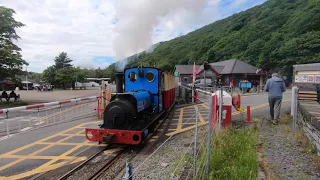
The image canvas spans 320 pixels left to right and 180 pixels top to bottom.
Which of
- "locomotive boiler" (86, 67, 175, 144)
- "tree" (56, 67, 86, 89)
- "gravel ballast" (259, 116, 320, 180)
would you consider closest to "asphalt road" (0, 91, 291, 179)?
"locomotive boiler" (86, 67, 175, 144)

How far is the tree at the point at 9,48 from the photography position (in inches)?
805

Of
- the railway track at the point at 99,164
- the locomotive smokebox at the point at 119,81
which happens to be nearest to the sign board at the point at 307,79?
the railway track at the point at 99,164

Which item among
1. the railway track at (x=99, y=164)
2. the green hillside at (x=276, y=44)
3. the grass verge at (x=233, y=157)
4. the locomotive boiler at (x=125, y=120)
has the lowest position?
the railway track at (x=99, y=164)

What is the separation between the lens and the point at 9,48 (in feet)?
69.2

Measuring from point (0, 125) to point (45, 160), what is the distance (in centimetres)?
644

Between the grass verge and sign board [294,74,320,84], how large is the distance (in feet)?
18.5

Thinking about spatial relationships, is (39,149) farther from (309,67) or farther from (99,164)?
(309,67)

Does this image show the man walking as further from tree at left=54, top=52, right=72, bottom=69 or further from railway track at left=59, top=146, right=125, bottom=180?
tree at left=54, top=52, right=72, bottom=69

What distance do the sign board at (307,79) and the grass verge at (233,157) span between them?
5.65m

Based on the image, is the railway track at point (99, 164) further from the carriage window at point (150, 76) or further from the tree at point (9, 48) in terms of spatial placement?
the tree at point (9, 48)

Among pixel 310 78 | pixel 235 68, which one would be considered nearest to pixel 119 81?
pixel 310 78

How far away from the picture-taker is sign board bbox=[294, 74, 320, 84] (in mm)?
10581

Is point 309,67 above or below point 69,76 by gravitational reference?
below

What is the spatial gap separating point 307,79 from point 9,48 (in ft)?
71.2
